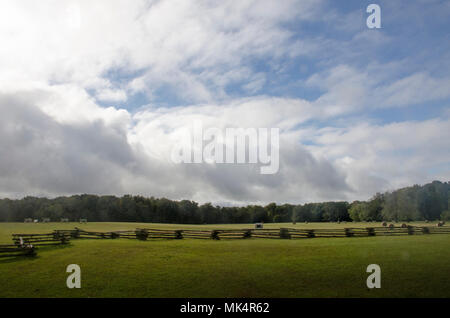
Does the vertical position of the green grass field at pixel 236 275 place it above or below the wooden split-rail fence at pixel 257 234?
above

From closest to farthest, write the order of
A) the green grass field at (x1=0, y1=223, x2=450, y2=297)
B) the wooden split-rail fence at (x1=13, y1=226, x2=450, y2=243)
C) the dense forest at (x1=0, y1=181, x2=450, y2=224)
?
the green grass field at (x1=0, y1=223, x2=450, y2=297)
the wooden split-rail fence at (x1=13, y1=226, x2=450, y2=243)
the dense forest at (x1=0, y1=181, x2=450, y2=224)

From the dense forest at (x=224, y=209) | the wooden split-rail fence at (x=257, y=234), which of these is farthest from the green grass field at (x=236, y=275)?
the dense forest at (x=224, y=209)

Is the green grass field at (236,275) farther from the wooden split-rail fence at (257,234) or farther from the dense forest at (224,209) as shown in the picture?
the dense forest at (224,209)

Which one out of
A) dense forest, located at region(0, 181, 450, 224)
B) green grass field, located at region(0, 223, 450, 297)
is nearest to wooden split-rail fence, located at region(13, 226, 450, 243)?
green grass field, located at region(0, 223, 450, 297)

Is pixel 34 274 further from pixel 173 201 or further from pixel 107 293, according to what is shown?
pixel 173 201

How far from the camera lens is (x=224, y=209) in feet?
502

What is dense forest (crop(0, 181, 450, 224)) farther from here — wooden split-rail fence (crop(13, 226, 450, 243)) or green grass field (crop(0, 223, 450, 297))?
green grass field (crop(0, 223, 450, 297))

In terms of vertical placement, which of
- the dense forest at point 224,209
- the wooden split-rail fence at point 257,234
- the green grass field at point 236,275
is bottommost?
the dense forest at point 224,209

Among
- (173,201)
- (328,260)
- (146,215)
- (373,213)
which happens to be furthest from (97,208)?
(328,260)

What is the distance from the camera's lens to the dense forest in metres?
106

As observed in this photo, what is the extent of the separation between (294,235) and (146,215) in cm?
10542

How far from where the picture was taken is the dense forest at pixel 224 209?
348 ft
